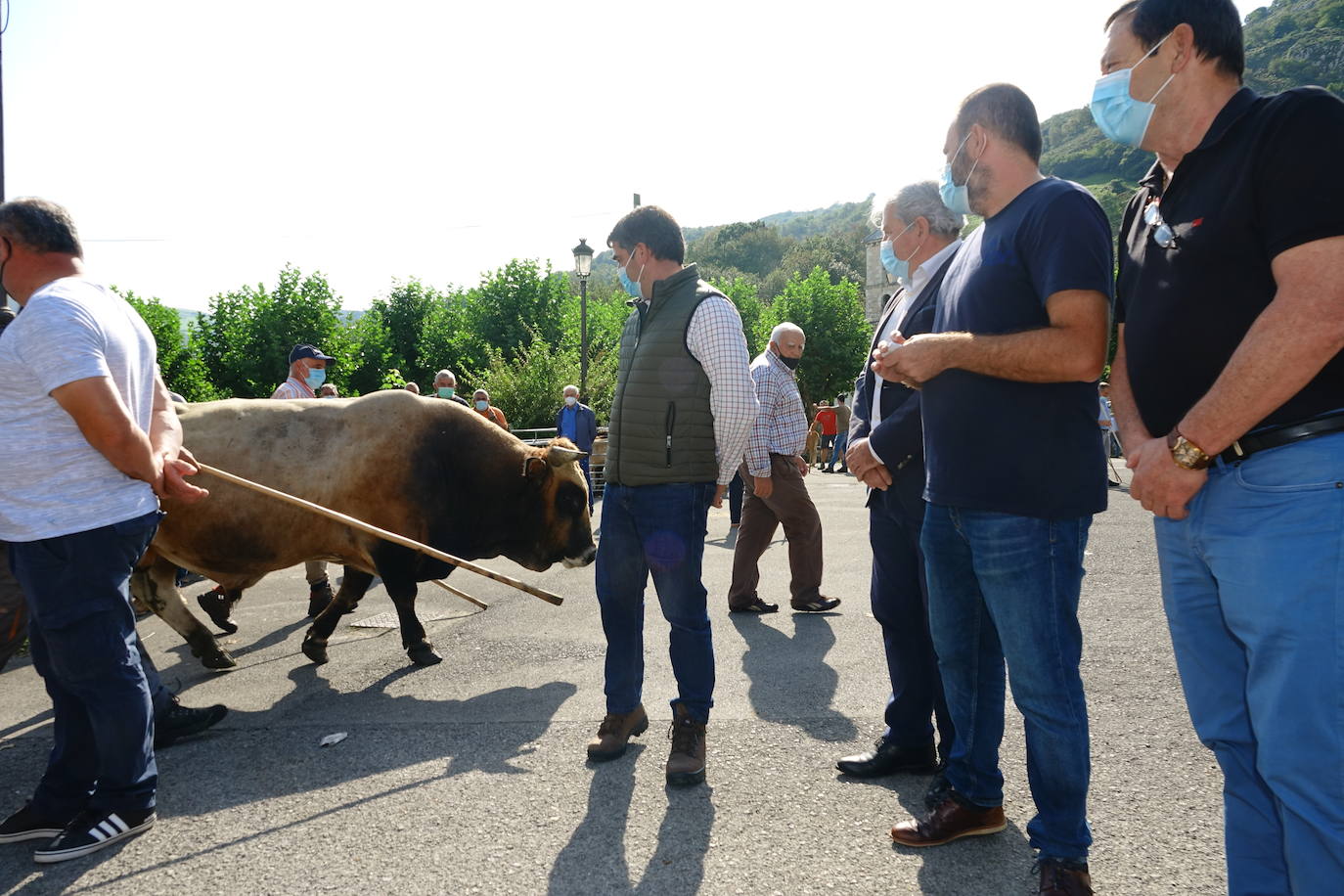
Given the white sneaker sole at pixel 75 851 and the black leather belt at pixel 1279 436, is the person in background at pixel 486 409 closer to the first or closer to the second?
the white sneaker sole at pixel 75 851

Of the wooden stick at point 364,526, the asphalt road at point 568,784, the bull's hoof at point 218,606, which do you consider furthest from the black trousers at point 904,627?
the bull's hoof at point 218,606

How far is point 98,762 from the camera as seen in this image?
10.8ft

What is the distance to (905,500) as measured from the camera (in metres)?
3.50

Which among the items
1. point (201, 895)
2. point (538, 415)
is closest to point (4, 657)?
point (201, 895)

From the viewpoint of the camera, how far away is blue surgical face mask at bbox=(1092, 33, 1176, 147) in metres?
2.22

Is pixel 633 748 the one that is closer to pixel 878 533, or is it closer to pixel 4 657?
pixel 878 533

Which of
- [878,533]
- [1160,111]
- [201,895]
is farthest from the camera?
[878,533]

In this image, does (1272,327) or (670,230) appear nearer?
(1272,327)

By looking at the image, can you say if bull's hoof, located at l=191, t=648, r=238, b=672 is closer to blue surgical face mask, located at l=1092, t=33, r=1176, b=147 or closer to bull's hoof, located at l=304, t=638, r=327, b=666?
bull's hoof, located at l=304, t=638, r=327, b=666

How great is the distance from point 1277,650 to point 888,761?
6.23 feet

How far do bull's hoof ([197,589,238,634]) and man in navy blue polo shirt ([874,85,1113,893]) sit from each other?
577 centimetres

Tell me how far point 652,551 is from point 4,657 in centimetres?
289

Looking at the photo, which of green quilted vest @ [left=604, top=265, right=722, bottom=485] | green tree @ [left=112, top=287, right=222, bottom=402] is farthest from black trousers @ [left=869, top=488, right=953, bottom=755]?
green tree @ [left=112, top=287, right=222, bottom=402]

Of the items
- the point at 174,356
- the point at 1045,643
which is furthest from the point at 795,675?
the point at 174,356
